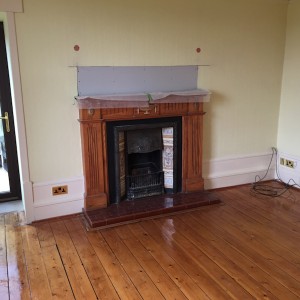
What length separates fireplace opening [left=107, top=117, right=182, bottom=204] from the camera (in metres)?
3.35

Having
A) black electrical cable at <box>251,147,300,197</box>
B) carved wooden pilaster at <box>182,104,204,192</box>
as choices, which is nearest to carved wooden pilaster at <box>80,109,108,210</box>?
carved wooden pilaster at <box>182,104,204,192</box>

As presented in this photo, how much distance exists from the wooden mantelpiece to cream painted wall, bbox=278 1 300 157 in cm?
124

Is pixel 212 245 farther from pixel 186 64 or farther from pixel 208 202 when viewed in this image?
pixel 186 64

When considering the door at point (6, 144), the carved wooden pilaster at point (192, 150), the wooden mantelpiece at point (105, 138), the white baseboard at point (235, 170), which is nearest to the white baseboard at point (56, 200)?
the wooden mantelpiece at point (105, 138)

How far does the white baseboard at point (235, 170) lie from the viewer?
13.0 feet

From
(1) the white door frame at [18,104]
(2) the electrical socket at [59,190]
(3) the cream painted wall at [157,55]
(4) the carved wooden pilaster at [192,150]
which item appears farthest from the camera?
(4) the carved wooden pilaster at [192,150]

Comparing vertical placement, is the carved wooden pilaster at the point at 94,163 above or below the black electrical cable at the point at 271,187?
above

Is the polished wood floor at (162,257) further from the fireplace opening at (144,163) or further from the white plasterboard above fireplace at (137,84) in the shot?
the white plasterboard above fireplace at (137,84)

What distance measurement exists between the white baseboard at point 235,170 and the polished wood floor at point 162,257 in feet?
1.90

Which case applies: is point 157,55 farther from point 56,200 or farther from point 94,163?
point 56,200

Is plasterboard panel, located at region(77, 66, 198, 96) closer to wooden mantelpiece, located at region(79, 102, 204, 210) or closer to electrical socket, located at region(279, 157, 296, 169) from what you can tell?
wooden mantelpiece, located at region(79, 102, 204, 210)

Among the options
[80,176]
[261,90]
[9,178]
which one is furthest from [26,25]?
[261,90]

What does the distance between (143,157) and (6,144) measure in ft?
5.10

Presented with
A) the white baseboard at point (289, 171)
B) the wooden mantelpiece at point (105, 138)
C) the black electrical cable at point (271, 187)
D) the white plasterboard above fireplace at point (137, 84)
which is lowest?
the black electrical cable at point (271, 187)
